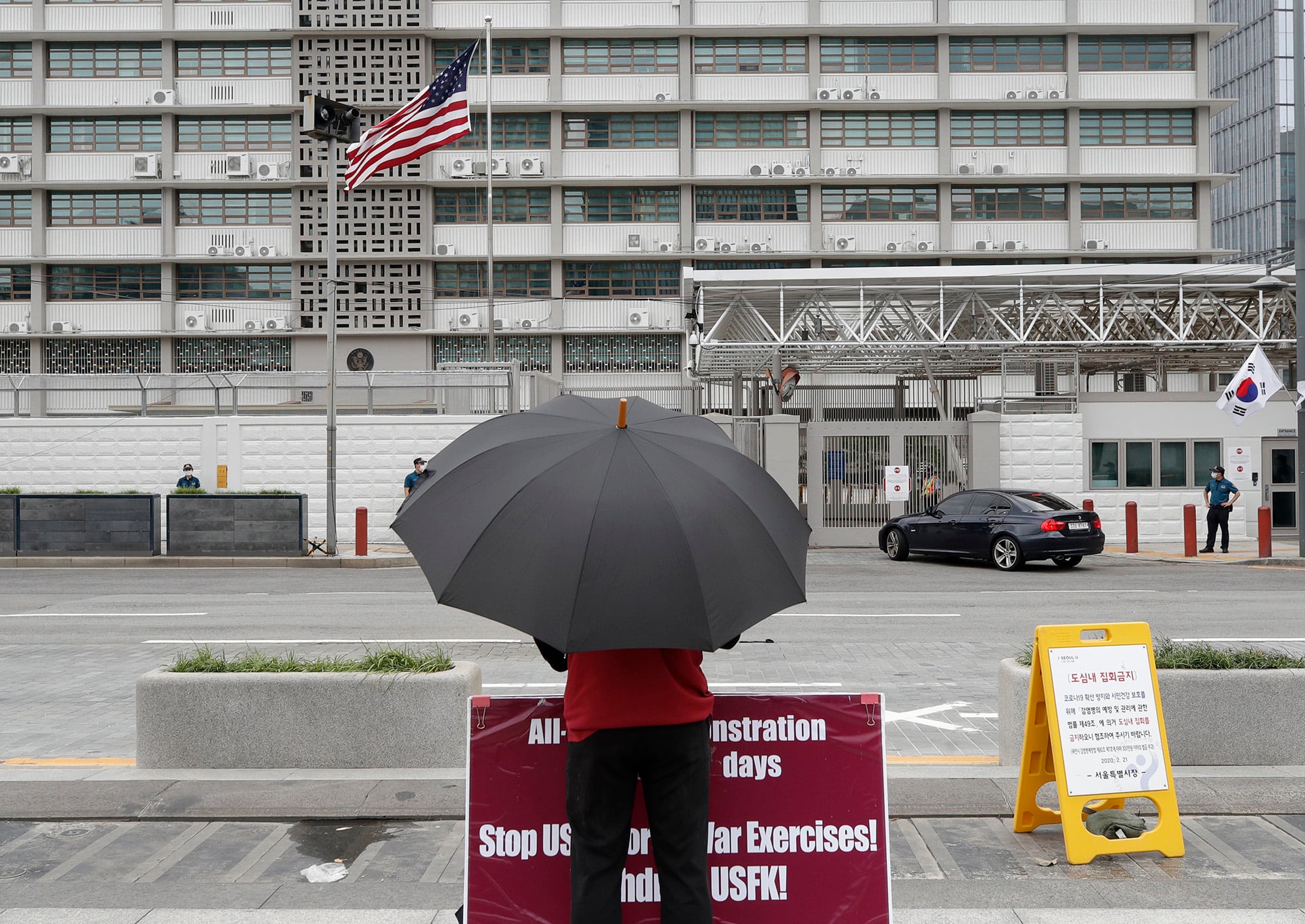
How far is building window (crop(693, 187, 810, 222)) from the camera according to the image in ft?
143

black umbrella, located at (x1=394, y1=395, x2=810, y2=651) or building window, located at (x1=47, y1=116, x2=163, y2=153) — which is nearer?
black umbrella, located at (x1=394, y1=395, x2=810, y2=651)

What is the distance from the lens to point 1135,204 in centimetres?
4391

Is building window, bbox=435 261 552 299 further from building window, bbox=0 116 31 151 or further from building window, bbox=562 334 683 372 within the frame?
building window, bbox=0 116 31 151

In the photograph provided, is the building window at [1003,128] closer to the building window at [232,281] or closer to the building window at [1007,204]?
the building window at [1007,204]

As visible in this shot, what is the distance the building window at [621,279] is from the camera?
43.9 metres

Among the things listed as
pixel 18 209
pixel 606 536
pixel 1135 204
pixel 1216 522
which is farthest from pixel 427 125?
pixel 1135 204

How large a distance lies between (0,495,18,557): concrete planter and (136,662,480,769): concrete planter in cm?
1890

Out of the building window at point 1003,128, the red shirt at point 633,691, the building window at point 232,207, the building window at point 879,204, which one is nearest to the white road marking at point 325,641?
the red shirt at point 633,691

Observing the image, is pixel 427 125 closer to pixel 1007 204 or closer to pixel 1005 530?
pixel 1005 530

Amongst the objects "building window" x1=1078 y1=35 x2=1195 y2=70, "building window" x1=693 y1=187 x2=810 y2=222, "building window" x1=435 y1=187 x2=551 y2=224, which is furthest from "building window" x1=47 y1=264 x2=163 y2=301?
"building window" x1=1078 y1=35 x2=1195 y2=70

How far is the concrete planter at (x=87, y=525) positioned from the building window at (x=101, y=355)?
2227cm

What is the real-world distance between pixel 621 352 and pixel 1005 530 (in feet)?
82.3

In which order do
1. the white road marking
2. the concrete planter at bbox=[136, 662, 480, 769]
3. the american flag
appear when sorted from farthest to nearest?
the american flag < the white road marking < the concrete planter at bbox=[136, 662, 480, 769]

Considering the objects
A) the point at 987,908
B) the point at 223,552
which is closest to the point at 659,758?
the point at 987,908
